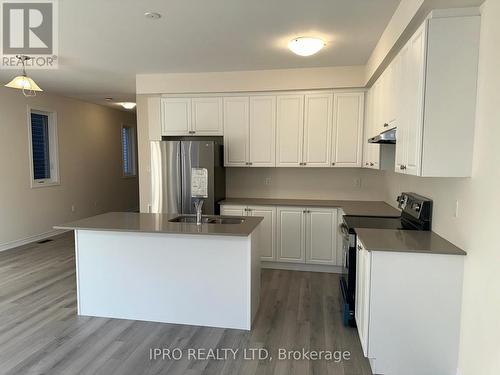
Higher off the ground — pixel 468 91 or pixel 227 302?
pixel 468 91

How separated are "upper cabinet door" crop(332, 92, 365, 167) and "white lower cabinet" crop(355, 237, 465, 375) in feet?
7.70

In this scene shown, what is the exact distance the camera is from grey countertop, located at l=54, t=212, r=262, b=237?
274cm

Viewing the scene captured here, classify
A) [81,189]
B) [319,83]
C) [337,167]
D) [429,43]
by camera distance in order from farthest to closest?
[81,189]
[337,167]
[319,83]
[429,43]

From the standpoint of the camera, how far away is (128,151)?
871 centimetres

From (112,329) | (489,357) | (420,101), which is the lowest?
(112,329)

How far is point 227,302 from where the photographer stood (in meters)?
2.89

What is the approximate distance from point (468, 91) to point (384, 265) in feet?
3.91

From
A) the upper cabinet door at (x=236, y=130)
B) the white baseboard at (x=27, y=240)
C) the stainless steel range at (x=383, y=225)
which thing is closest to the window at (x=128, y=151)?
the white baseboard at (x=27, y=240)

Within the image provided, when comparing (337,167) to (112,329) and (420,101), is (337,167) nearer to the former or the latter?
(420,101)

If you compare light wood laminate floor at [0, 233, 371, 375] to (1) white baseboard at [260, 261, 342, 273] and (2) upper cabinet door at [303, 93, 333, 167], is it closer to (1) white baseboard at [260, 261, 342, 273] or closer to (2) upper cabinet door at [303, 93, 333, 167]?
(1) white baseboard at [260, 261, 342, 273]

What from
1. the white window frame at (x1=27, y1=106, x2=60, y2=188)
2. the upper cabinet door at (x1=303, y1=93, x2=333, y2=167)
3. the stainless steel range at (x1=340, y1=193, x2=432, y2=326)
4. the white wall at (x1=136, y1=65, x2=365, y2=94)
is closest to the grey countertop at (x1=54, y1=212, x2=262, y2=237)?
the stainless steel range at (x1=340, y1=193, x2=432, y2=326)

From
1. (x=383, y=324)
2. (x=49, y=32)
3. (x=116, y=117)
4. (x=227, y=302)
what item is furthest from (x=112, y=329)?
(x=116, y=117)

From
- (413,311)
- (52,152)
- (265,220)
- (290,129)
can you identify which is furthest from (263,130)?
(52,152)

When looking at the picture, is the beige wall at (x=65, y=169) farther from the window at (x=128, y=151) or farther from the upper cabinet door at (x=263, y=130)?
the upper cabinet door at (x=263, y=130)
